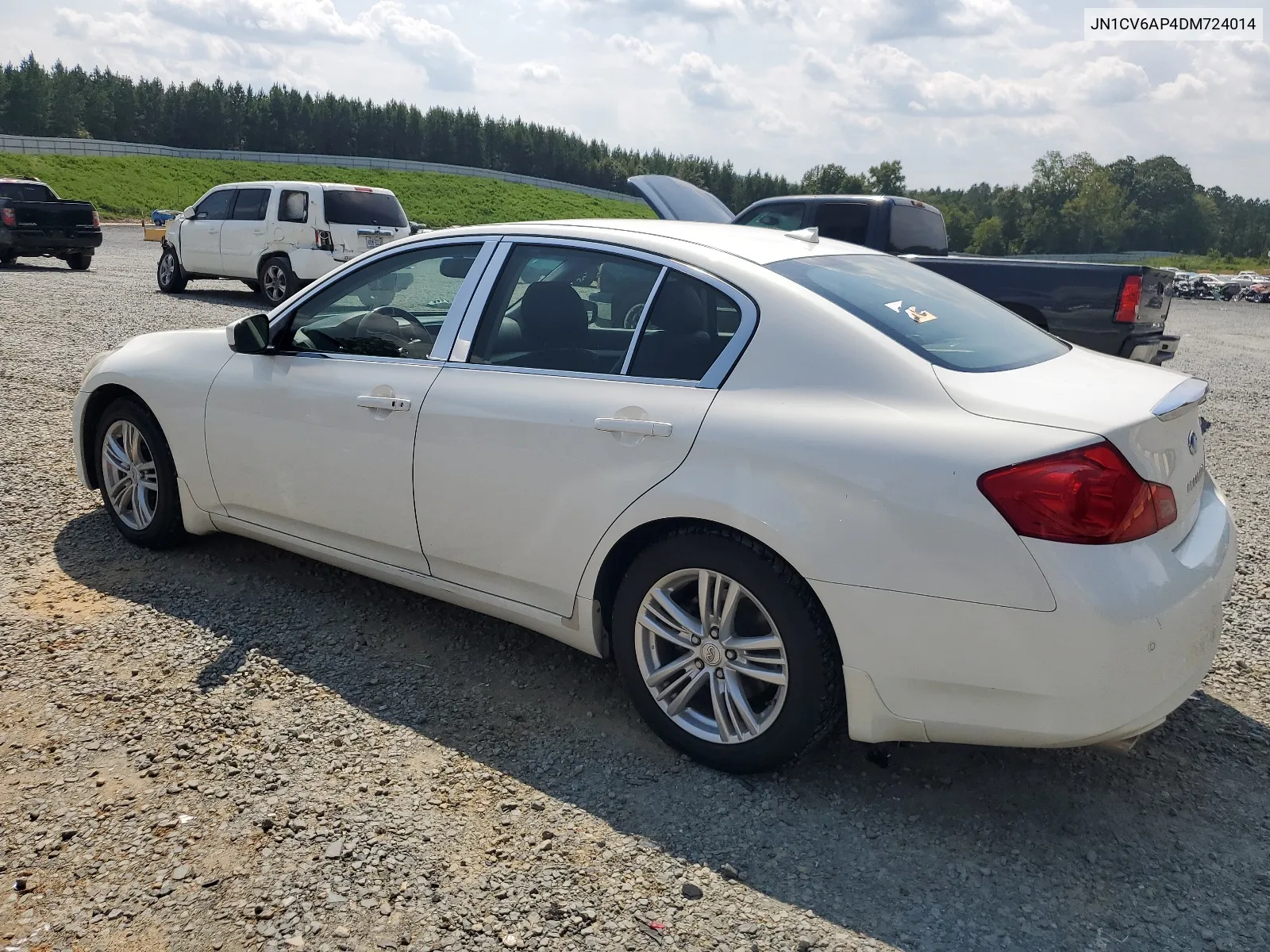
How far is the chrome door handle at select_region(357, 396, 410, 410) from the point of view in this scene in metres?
3.68

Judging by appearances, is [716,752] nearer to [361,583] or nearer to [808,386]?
[808,386]

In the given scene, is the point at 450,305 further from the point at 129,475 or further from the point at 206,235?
the point at 206,235

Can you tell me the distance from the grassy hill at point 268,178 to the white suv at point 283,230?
37434 millimetres

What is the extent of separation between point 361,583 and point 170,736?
140 centimetres

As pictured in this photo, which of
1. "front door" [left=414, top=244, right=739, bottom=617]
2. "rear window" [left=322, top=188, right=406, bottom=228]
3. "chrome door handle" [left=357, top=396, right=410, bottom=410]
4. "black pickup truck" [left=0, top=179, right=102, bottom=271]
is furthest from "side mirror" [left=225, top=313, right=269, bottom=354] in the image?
"black pickup truck" [left=0, top=179, right=102, bottom=271]

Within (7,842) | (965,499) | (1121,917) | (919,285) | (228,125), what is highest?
(228,125)

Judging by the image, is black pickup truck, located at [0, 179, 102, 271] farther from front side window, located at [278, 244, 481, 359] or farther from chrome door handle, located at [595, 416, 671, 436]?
chrome door handle, located at [595, 416, 671, 436]

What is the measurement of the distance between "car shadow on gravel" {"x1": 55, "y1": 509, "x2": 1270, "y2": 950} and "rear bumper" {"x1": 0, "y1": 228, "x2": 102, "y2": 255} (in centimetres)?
1861

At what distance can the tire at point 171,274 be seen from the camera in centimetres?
1669

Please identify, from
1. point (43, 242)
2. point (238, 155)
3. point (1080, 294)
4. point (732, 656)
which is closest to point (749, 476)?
point (732, 656)

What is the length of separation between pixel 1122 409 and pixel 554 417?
5.57 feet

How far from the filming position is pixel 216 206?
1616 cm

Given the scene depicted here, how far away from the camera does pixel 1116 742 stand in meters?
2.82

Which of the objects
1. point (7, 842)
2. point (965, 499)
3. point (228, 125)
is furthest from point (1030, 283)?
Result: point (228, 125)
